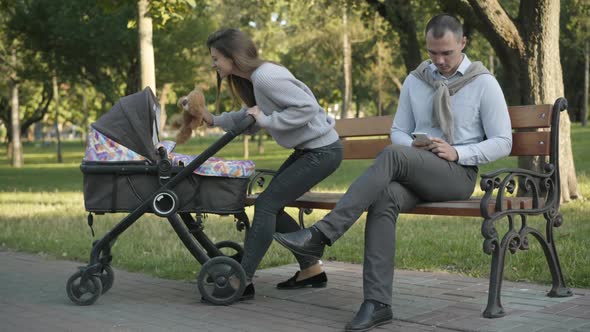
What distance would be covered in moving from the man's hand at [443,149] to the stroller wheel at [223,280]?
1335 millimetres

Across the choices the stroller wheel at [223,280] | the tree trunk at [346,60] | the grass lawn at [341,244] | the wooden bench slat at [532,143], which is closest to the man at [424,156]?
the wooden bench slat at [532,143]

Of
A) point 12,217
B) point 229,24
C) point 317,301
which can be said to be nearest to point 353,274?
point 317,301

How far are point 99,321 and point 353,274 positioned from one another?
205 cm

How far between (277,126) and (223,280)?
97 centimetres

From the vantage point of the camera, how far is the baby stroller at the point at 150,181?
5070 mm

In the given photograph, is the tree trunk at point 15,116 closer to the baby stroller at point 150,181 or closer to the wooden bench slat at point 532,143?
the baby stroller at point 150,181

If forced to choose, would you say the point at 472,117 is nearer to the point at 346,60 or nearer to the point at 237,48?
the point at 237,48

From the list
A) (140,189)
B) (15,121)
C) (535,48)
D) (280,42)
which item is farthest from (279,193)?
(280,42)

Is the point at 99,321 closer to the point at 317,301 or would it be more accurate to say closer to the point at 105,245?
the point at 105,245

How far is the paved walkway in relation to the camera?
4.48 meters

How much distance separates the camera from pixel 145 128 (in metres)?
5.11

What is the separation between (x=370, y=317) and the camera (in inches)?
170

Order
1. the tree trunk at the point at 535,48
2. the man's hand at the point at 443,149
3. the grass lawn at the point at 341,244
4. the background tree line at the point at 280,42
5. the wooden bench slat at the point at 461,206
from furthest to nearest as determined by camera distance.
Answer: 1. the background tree line at the point at 280,42
2. the tree trunk at the point at 535,48
3. the grass lawn at the point at 341,244
4. the man's hand at the point at 443,149
5. the wooden bench slat at the point at 461,206

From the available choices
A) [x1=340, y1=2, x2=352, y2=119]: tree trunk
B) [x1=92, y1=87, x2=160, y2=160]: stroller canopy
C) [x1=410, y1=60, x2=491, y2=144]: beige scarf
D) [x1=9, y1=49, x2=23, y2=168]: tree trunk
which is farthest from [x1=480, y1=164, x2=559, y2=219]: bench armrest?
[x1=340, y1=2, x2=352, y2=119]: tree trunk
